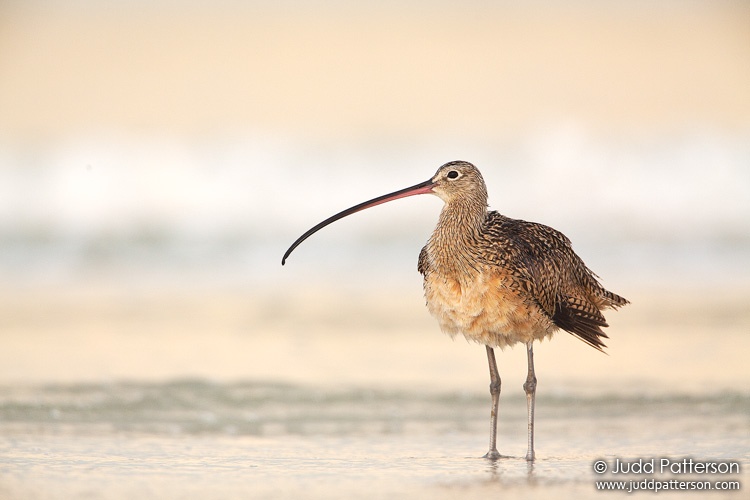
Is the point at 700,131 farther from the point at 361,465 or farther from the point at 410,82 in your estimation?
the point at 361,465

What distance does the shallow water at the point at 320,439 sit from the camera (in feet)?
15.8

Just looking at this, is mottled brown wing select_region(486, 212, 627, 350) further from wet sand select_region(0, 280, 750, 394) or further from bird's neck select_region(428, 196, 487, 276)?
wet sand select_region(0, 280, 750, 394)

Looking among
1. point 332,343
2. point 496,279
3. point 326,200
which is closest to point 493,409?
point 496,279

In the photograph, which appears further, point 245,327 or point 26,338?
point 245,327

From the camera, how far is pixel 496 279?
5.57 metres

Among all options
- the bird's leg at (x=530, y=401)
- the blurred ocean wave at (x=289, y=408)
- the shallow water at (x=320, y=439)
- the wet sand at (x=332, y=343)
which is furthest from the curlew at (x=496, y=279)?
the wet sand at (x=332, y=343)

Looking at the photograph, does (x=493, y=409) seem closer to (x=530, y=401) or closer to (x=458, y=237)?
(x=530, y=401)

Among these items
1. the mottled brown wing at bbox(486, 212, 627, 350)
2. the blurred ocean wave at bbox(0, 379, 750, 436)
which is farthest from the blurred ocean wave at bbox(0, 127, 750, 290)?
A: the mottled brown wing at bbox(486, 212, 627, 350)

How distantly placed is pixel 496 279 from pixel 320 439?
1.22 metres

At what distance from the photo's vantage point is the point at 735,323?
8.91 m

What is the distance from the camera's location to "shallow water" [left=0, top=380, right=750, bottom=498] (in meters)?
4.82

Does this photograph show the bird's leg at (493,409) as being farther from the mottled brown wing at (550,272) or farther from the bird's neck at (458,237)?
the bird's neck at (458,237)

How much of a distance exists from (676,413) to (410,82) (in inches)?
854

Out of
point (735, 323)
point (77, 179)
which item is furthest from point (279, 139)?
point (735, 323)
